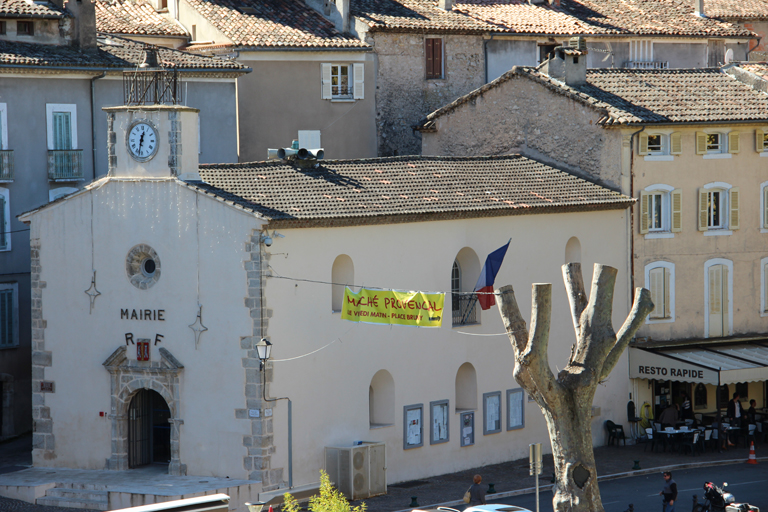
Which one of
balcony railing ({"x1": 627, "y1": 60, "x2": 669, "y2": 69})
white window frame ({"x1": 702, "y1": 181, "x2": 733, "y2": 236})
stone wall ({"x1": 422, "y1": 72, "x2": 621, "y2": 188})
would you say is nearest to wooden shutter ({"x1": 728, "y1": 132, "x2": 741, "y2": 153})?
white window frame ({"x1": 702, "y1": 181, "x2": 733, "y2": 236})

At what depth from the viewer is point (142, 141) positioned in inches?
1192

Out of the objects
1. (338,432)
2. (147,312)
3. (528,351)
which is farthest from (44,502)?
(528,351)

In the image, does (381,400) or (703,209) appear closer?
(381,400)

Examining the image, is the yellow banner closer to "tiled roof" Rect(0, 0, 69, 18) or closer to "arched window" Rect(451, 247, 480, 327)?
"arched window" Rect(451, 247, 480, 327)

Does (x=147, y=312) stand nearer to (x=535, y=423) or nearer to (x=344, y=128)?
(x=535, y=423)

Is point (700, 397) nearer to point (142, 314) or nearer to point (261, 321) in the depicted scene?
point (261, 321)

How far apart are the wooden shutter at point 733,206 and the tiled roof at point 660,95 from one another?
2186 millimetres

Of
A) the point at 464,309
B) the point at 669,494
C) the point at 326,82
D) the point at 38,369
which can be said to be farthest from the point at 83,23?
the point at 669,494

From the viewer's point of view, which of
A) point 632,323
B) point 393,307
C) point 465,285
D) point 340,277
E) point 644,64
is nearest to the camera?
point 632,323

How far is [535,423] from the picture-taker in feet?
114

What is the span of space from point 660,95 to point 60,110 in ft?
57.2

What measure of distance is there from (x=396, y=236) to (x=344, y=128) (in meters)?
13.8

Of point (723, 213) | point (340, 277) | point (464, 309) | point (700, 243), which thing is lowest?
point (464, 309)

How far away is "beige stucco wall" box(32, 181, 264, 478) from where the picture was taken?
1143 inches
